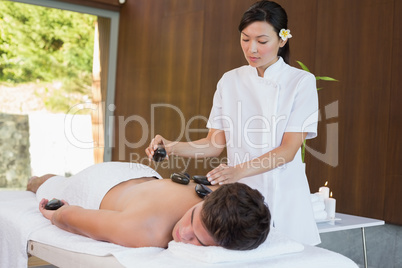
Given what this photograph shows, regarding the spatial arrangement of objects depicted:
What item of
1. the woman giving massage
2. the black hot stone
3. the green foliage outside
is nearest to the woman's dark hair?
the woman giving massage

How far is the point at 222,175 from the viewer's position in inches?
64.5

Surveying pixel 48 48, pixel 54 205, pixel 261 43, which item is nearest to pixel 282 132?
pixel 261 43

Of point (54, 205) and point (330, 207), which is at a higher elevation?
point (54, 205)

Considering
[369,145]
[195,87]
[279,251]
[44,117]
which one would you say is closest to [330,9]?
[369,145]

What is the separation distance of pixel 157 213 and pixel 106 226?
6.8 inches

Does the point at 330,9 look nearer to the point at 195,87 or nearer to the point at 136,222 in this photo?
the point at 195,87

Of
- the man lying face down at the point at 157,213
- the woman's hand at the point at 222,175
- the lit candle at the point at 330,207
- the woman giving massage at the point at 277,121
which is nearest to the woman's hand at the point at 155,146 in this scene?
the woman giving massage at the point at 277,121

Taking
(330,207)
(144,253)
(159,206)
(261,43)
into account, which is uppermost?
(261,43)

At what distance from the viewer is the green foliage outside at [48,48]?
5.43 meters

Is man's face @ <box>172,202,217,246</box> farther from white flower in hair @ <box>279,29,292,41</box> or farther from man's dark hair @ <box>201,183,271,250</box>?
white flower in hair @ <box>279,29,292,41</box>

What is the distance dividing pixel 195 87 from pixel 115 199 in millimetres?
3101

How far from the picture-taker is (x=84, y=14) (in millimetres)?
5887

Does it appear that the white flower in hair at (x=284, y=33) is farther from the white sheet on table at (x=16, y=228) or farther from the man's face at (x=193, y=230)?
the white sheet on table at (x=16, y=228)

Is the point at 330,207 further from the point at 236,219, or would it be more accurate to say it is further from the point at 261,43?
the point at 236,219
